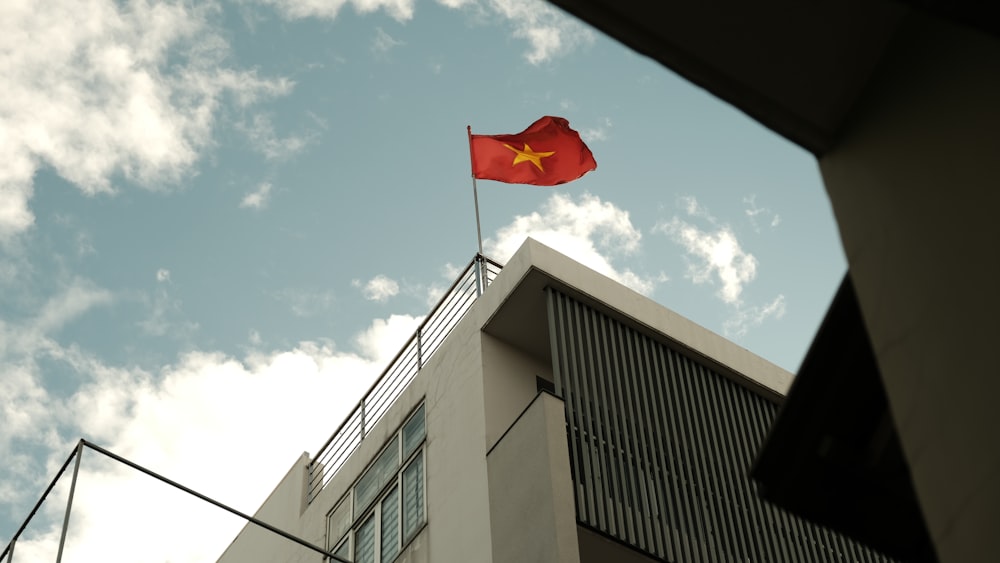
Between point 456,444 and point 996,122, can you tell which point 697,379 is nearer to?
point 456,444

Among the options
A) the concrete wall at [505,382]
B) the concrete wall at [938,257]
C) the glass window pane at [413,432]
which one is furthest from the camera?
the glass window pane at [413,432]

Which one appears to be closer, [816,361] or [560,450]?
[816,361]

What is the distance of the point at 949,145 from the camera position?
14.6ft

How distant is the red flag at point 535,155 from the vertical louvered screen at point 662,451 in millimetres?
3629

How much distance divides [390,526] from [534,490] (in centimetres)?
381

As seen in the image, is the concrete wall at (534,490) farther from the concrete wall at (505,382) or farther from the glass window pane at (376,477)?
the glass window pane at (376,477)

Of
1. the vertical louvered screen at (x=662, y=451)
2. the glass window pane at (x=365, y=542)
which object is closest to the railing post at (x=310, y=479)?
the glass window pane at (x=365, y=542)

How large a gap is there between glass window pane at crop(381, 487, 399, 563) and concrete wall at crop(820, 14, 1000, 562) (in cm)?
1226

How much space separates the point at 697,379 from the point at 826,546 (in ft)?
9.47

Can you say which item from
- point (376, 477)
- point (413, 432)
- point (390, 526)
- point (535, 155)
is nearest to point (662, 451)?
point (413, 432)

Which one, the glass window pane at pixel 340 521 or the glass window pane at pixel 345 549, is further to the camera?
the glass window pane at pixel 340 521

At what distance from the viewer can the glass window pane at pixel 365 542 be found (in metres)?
16.8

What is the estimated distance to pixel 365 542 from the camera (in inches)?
674

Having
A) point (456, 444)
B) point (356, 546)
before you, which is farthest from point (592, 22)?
point (356, 546)
